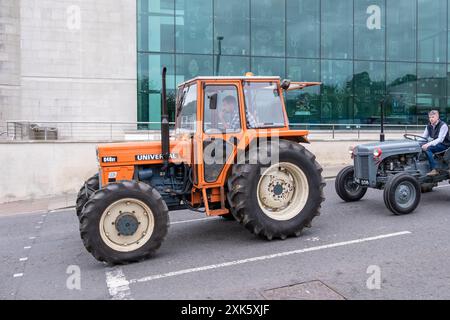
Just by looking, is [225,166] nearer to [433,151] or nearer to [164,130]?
[164,130]

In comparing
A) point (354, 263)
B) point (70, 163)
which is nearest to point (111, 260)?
point (354, 263)

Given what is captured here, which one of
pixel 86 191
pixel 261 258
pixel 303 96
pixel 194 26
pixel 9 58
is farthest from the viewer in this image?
pixel 303 96

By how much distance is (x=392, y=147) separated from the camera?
8.06 metres

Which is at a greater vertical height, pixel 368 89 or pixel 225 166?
pixel 368 89

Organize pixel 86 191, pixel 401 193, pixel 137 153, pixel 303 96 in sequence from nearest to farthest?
pixel 137 153
pixel 86 191
pixel 401 193
pixel 303 96

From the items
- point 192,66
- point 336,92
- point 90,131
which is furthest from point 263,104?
point 336,92

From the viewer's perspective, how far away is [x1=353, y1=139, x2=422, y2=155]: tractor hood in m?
7.99

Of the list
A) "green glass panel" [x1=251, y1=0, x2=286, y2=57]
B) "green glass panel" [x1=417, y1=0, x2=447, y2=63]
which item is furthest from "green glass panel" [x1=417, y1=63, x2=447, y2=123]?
"green glass panel" [x1=251, y1=0, x2=286, y2=57]

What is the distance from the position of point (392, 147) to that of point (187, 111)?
430 centimetres

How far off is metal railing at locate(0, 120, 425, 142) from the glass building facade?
598mm

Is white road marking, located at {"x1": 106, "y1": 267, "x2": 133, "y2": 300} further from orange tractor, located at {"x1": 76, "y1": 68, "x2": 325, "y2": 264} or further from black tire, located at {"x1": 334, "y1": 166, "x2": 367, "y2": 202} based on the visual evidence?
black tire, located at {"x1": 334, "y1": 166, "x2": 367, "y2": 202}

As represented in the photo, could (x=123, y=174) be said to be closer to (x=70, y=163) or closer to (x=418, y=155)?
(x=418, y=155)

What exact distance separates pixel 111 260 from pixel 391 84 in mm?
18950

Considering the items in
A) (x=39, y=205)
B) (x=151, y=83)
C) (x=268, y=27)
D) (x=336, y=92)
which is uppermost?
(x=268, y=27)
